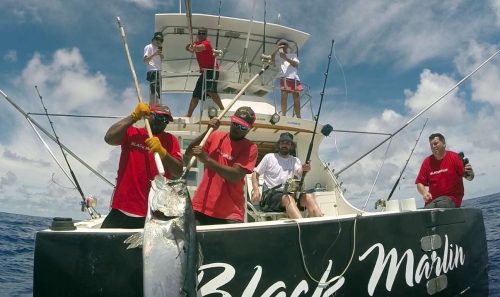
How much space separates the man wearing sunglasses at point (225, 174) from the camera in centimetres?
381

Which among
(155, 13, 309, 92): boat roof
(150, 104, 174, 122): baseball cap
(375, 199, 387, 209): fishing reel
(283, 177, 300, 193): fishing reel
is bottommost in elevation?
(375, 199, 387, 209): fishing reel

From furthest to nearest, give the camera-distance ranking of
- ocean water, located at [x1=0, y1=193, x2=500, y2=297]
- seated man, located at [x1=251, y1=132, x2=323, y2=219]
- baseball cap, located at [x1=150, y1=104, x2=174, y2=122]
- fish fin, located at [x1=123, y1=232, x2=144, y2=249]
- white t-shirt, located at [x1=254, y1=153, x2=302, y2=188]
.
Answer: ocean water, located at [x1=0, y1=193, x2=500, y2=297] < white t-shirt, located at [x1=254, y1=153, x2=302, y2=188] < seated man, located at [x1=251, y1=132, x2=323, y2=219] < baseball cap, located at [x1=150, y1=104, x2=174, y2=122] < fish fin, located at [x1=123, y1=232, x2=144, y2=249]

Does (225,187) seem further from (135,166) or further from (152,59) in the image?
(152,59)

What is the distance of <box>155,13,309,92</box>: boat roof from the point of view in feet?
Answer: 29.0

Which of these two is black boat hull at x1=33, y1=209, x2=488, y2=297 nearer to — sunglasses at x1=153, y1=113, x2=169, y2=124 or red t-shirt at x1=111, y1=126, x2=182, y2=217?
red t-shirt at x1=111, y1=126, x2=182, y2=217

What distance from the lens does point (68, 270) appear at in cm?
312

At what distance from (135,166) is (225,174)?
87 cm

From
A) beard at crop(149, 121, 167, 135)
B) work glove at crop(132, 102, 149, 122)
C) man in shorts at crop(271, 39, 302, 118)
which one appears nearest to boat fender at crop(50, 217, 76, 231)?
work glove at crop(132, 102, 149, 122)

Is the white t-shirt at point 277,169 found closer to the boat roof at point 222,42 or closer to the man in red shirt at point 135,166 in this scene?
the man in red shirt at point 135,166

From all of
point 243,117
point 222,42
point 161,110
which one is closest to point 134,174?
point 161,110

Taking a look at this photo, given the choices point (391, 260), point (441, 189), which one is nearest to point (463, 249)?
point (441, 189)

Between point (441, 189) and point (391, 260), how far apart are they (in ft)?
7.65

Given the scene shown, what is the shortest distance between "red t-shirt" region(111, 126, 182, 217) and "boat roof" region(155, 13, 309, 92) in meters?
4.72

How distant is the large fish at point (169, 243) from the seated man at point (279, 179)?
2.52 m
